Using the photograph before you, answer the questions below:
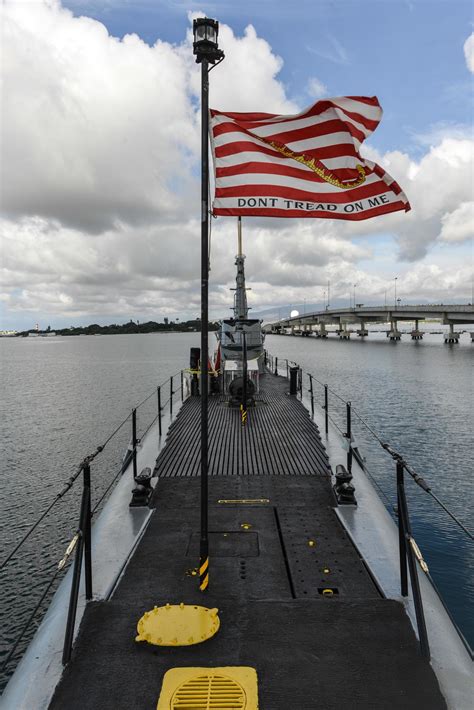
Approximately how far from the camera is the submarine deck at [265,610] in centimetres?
428

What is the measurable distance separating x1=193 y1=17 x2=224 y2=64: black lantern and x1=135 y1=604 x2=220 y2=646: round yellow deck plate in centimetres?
712

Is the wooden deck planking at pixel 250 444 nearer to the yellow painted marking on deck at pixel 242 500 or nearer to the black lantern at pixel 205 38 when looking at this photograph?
the yellow painted marking on deck at pixel 242 500

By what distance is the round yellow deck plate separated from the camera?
4.89 meters

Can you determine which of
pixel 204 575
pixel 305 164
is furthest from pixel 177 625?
pixel 305 164

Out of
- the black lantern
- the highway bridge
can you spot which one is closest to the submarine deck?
the black lantern

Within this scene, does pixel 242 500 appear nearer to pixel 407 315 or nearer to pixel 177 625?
pixel 177 625

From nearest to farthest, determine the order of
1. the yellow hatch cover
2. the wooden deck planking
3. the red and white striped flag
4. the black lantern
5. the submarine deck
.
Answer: the yellow hatch cover, the submarine deck, the black lantern, the red and white striped flag, the wooden deck planking

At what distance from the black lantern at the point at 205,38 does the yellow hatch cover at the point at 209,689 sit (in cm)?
736

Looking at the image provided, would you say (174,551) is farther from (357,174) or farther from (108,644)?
(357,174)

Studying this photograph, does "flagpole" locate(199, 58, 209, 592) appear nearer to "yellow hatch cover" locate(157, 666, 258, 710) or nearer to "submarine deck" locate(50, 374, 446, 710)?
"submarine deck" locate(50, 374, 446, 710)

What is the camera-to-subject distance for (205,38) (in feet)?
18.4

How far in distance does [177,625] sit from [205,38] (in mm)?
7366

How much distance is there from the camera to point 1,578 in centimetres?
1053

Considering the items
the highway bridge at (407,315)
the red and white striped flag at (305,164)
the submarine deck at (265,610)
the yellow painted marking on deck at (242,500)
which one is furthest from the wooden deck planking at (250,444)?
the highway bridge at (407,315)
